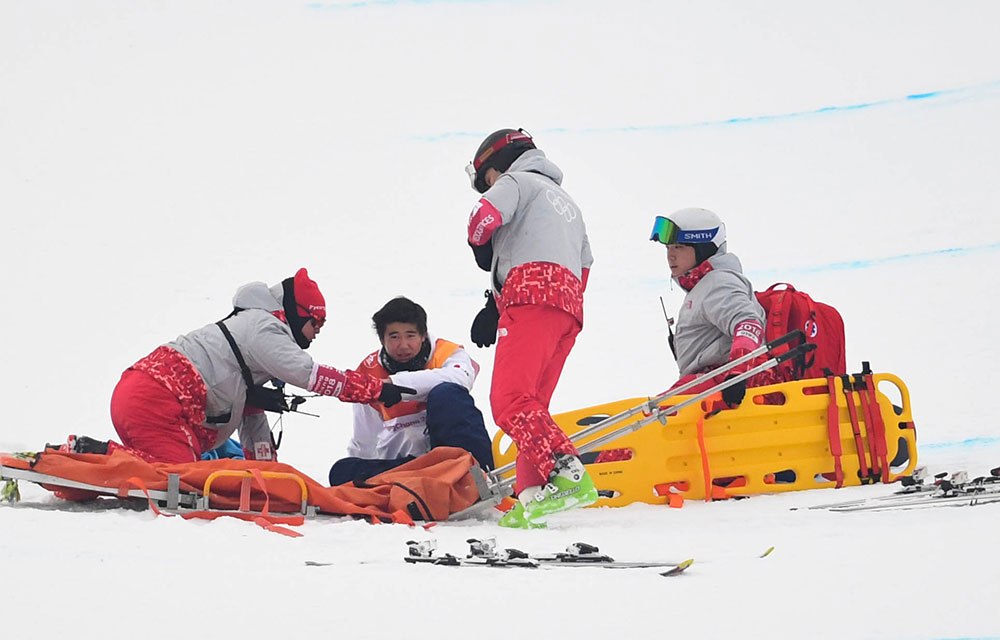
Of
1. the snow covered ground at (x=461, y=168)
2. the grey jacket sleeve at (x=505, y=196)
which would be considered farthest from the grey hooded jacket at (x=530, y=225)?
the snow covered ground at (x=461, y=168)

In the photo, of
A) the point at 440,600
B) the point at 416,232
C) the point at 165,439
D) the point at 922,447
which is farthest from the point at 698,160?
the point at 440,600

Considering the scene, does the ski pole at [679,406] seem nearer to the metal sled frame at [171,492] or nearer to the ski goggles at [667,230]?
the ski goggles at [667,230]

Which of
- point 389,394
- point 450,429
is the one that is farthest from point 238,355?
point 450,429

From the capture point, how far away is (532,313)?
367 cm

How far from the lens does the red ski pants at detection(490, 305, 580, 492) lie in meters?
3.55

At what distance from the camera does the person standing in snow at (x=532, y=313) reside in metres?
3.54

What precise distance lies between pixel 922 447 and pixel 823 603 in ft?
9.63

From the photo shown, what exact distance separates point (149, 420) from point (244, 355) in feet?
1.23

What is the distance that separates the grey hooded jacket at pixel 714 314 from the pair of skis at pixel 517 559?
1.60 m

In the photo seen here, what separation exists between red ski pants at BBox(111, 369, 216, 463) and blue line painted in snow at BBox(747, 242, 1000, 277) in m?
5.42

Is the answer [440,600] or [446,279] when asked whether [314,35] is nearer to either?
[446,279]

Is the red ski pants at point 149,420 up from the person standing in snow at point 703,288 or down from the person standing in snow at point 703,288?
down

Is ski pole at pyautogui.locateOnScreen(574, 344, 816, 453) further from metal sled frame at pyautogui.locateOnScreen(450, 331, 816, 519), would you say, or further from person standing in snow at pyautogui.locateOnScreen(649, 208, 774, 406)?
person standing in snow at pyautogui.locateOnScreen(649, 208, 774, 406)

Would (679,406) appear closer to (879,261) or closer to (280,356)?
(280,356)
